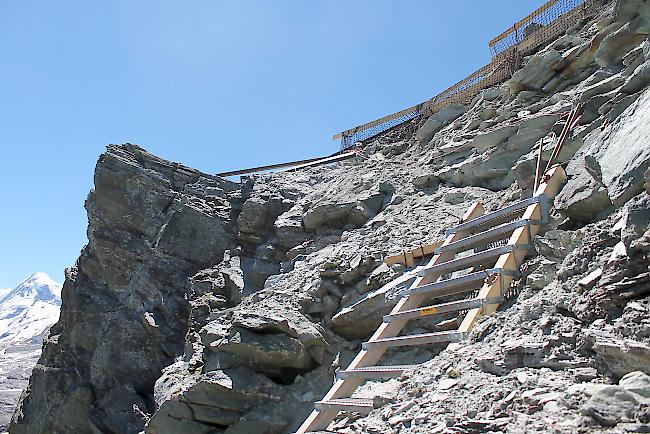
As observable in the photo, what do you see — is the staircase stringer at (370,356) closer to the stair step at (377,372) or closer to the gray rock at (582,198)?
the stair step at (377,372)

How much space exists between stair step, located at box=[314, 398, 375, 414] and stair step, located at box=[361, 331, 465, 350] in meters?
0.98

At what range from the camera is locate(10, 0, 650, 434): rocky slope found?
5109mm

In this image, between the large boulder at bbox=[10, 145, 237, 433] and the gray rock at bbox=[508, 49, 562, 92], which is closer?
the gray rock at bbox=[508, 49, 562, 92]

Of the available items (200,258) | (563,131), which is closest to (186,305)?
(200,258)

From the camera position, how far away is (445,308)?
7.38m

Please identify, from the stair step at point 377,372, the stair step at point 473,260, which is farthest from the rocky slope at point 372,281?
the stair step at point 473,260

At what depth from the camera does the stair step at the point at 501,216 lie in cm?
788

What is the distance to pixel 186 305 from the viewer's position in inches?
699

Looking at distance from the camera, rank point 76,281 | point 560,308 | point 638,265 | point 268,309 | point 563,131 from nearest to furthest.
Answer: point 638,265 < point 560,308 < point 563,131 < point 268,309 < point 76,281

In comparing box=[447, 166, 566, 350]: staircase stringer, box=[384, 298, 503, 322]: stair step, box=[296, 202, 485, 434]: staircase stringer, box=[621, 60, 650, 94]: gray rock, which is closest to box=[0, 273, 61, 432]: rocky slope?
box=[296, 202, 485, 434]: staircase stringer

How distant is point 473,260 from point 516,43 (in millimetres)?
12427

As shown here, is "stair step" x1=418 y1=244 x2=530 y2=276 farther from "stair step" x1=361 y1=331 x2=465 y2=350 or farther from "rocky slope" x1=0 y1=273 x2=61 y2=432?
"rocky slope" x1=0 y1=273 x2=61 y2=432

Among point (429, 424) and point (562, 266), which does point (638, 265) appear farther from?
point (429, 424)

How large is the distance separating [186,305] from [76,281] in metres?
6.27
